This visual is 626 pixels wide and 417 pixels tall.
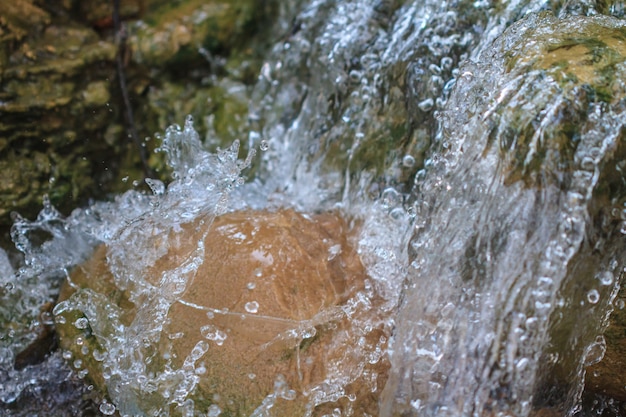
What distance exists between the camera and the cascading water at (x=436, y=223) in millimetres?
1740

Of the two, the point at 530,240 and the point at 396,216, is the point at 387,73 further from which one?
the point at 530,240

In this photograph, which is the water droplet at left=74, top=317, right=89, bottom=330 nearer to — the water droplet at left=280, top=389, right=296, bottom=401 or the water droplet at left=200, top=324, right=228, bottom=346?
the water droplet at left=200, top=324, right=228, bottom=346

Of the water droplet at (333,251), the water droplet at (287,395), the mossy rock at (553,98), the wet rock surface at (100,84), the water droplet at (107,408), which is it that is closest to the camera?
the mossy rock at (553,98)

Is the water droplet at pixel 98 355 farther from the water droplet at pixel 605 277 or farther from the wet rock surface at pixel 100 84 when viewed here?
the water droplet at pixel 605 277

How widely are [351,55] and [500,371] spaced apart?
156cm

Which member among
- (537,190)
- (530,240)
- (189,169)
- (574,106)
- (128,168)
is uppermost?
(574,106)

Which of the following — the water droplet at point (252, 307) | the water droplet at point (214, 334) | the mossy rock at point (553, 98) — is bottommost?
the water droplet at point (214, 334)

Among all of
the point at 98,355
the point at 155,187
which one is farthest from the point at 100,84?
the point at 98,355

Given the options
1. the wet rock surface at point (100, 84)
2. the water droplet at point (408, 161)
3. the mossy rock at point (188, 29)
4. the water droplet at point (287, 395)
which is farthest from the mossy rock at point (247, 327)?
the mossy rock at point (188, 29)

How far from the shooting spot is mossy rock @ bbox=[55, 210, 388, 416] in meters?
2.00

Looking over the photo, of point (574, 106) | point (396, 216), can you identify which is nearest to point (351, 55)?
point (396, 216)

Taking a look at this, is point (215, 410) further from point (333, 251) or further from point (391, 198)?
point (391, 198)

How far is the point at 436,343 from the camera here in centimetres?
187

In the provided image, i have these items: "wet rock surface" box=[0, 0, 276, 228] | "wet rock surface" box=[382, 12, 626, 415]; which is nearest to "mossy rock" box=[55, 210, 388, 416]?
"wet rock surface" box=[382, 12, 626, 415]
